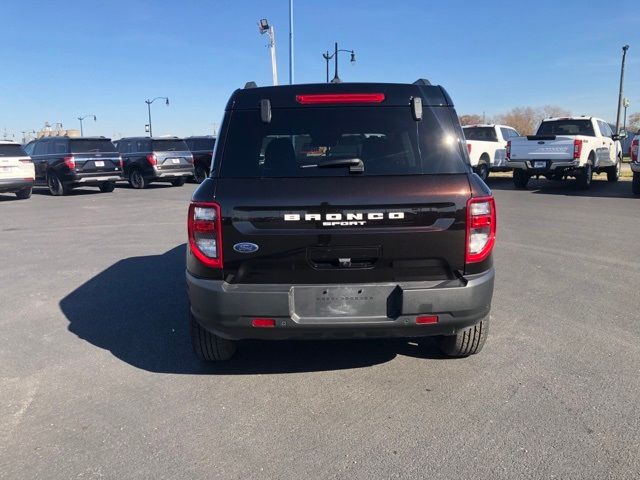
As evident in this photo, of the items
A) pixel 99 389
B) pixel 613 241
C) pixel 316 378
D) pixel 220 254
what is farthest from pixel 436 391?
pixel 613 241

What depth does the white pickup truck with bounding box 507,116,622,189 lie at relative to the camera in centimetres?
1520

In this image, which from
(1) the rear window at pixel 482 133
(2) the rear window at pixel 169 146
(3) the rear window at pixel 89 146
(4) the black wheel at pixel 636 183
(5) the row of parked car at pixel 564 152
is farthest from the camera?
(2) the rear window at pixel 169 146

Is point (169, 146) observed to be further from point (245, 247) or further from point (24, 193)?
point (245, 247)

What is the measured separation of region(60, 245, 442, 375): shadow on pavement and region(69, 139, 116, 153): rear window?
12897 mm

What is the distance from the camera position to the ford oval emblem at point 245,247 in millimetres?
3190

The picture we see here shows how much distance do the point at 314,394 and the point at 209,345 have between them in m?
0.83

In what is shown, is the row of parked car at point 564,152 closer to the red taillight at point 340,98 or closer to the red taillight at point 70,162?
the red taillight at point 340,98

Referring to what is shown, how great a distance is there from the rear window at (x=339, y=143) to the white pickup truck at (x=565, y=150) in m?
13.2

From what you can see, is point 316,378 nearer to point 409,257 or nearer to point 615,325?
point 409,257

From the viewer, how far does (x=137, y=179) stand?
20.8m

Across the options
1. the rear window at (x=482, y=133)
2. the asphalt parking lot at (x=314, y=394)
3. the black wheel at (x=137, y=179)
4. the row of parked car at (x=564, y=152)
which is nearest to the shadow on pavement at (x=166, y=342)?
the asphalt parking lot at (x=314, y=394)

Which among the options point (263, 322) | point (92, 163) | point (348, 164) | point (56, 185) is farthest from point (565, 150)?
point (56, 185)

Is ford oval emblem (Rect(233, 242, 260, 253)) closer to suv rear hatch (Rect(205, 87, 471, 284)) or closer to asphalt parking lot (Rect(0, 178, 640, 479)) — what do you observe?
suv rear hatch (Rect(205, 87, 471, 284))

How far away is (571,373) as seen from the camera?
372cm
